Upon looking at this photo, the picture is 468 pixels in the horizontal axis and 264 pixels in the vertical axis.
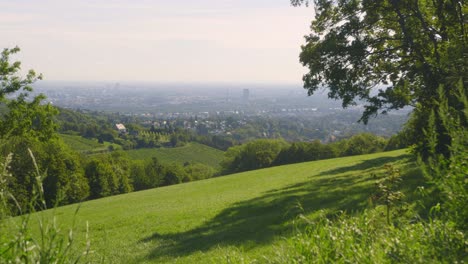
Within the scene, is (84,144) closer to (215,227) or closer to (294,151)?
(294,151)

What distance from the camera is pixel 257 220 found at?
54.6 ft

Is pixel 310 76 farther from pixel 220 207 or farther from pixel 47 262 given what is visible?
pixel 47 262

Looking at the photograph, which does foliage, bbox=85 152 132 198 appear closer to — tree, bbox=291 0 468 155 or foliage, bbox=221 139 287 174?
foliage, bbox=221 139 287 174

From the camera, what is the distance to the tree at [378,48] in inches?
749

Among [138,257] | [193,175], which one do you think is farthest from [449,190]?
[193,175]

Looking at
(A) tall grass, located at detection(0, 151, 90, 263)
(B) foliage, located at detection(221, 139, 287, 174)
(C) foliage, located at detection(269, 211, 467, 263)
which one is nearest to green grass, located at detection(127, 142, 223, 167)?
(B) foliage, located at detection(221, 139, 287, 174)

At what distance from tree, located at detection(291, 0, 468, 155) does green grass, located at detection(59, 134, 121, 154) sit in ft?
402

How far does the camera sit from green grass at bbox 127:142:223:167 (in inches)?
5723

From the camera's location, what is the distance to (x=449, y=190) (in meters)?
4.89

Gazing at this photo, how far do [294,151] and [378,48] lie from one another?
6643 centimetres

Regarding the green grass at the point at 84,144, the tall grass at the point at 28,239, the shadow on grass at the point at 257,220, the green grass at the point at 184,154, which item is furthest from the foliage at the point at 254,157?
the tall grass at the point at 28,239

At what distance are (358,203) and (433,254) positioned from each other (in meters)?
12.0

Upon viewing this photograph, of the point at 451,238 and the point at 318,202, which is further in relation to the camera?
the point at 318,202

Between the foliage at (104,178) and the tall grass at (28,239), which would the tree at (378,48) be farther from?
the foliage at (104,178)
